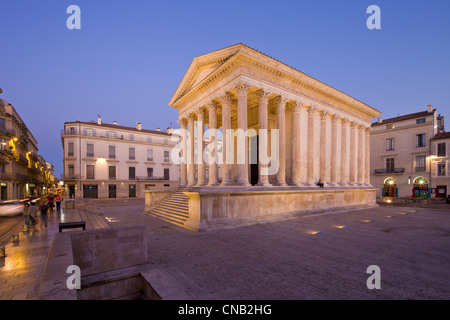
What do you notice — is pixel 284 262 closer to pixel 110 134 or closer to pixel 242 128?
pixel 242 128

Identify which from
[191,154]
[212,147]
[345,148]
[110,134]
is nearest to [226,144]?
[212,147]

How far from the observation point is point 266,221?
12914 millimetres

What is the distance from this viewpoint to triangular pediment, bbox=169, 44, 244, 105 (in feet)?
47.8

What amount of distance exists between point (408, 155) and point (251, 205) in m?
34.6

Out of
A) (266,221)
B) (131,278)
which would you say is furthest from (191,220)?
(131,278)

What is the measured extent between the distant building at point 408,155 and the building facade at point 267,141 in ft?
49.4

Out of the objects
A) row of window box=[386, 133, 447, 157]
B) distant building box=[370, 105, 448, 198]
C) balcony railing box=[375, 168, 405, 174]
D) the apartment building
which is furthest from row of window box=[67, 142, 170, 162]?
row of window box=[386, 133, 447, 157]

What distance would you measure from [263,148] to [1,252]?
1292 cm

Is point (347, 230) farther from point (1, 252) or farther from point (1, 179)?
point (1, 179)

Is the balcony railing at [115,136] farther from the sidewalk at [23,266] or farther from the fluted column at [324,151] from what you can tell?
the sidewalk at [23,266]

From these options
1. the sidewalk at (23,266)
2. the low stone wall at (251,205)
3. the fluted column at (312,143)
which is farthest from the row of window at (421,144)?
the sidewalk at (23,266)

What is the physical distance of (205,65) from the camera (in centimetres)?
1745

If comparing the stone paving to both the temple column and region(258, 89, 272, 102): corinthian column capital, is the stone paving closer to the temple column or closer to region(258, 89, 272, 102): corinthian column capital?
the temple column

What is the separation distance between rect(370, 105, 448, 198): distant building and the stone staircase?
3538cm
